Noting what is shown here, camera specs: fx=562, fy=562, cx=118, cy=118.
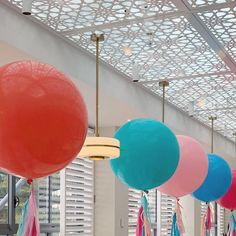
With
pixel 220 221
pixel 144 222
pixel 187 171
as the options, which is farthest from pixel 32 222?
pixel 220 221

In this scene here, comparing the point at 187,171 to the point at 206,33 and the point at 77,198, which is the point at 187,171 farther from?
the point at 77,198

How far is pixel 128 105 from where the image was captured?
207 inches

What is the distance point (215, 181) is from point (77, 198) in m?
2.00

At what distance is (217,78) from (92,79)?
4.17ft

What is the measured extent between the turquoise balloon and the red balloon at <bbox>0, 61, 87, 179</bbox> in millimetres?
1006

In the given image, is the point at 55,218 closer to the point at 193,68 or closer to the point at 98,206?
the point at 98,206

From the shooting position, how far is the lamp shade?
3271mm

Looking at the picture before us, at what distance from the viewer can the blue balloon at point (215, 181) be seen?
4762mm

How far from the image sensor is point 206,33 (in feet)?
13.2

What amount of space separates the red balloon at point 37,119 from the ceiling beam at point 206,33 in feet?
4.30

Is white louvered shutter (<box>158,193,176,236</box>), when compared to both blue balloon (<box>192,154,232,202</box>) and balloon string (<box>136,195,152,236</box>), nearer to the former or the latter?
blue balloon (<box>192,154,232,202</box>)

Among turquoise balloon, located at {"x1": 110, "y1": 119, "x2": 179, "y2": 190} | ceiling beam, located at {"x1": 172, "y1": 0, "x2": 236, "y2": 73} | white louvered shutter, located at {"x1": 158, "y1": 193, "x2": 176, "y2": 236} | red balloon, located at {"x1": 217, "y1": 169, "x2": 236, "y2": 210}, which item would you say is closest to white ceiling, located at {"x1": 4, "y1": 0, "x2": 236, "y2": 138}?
ceiling beam, located at {"x1": 172, "y1": 0, "x2": 236, "y2": 73}

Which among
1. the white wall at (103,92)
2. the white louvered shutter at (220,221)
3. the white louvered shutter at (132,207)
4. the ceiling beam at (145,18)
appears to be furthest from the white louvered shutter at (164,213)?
the ceiling beam at (145,18)

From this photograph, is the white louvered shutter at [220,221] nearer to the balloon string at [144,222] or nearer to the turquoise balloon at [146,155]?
the balloon string at [144,222]
